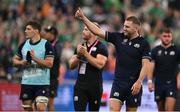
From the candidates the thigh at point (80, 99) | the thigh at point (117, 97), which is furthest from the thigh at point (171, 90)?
the thigh at point (80, 99)

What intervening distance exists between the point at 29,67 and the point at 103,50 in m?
1.87

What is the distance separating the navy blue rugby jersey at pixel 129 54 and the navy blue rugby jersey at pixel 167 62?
3122mm

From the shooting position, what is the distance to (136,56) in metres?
14.5

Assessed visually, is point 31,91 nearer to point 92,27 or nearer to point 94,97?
point 94,97

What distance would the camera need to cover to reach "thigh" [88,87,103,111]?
15000 millimetres

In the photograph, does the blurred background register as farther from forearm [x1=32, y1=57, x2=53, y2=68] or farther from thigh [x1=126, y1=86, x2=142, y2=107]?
thigh [x1=126, y1=86, x2=142, y2=107]

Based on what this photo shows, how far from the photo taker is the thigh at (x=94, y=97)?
15.0m

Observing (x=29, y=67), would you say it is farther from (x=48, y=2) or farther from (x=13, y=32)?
(x=48, y=2)

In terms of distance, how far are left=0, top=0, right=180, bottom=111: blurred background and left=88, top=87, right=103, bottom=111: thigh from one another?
21.5ft

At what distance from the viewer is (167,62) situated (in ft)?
57.6

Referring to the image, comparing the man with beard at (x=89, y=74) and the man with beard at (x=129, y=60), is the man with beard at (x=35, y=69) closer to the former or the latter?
the man with beard at (x=89, y=74)

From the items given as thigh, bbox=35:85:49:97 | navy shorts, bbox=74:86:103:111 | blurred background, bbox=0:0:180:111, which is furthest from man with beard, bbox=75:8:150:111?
blurred background, bbox=0:0:180:111

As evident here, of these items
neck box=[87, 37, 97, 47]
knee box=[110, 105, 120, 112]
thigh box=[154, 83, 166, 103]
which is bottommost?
knee box=[110, 105, 120, 112]

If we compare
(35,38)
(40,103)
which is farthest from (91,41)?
(40,103)
